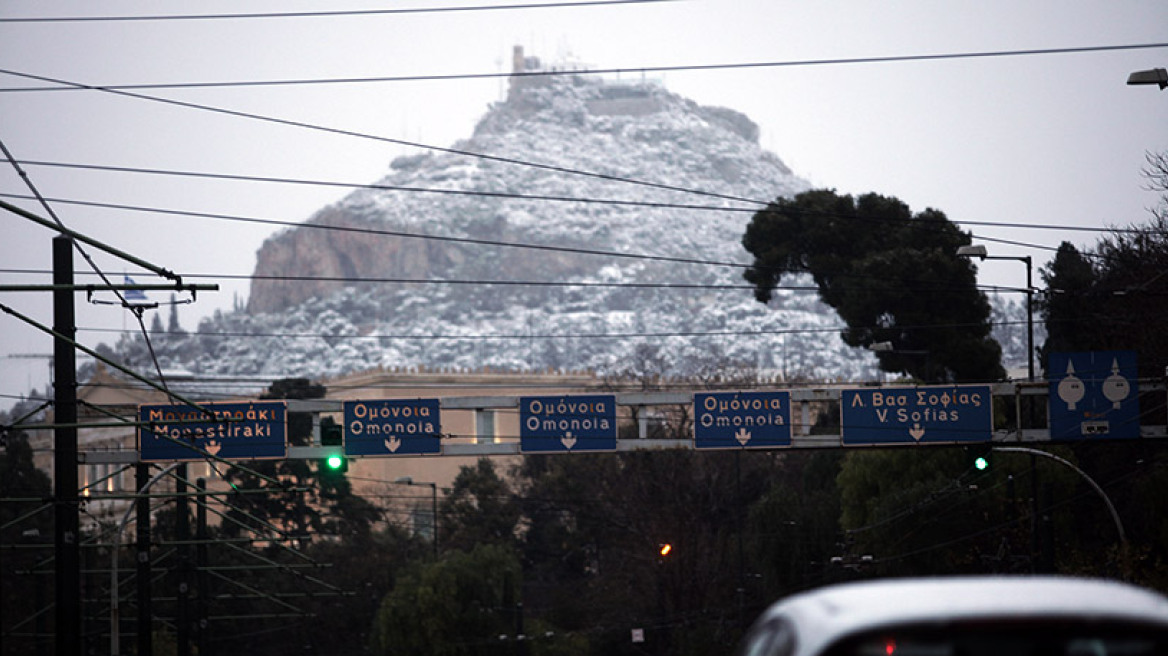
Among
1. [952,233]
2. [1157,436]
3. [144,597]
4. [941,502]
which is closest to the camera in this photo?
[144,597]

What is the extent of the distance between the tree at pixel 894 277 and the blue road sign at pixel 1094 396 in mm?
23896

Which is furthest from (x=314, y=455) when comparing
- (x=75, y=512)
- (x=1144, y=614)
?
(x=1144, y=614)

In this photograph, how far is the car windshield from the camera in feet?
16.6

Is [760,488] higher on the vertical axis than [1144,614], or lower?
lower

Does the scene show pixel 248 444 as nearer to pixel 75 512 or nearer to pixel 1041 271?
pixel 75 512

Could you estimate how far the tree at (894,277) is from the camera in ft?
206

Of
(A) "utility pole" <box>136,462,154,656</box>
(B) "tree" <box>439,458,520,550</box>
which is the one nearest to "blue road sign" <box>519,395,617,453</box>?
(A) "utility pole" <box>136,462,154,656</box>

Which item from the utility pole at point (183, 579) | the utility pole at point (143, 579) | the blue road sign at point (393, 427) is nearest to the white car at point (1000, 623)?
the utility pole at point (143, 579)

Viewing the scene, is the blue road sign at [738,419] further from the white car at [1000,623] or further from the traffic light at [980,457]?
the white car at [1000,623]

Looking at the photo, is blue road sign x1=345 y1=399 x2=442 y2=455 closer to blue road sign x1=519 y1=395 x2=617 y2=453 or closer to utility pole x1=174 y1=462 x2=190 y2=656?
blue road sign x1=519 y1=395 x2=617 y2=453

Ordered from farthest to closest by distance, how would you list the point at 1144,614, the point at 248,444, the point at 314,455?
the point at 248,444, the point at 314,455, the point at 1144,614

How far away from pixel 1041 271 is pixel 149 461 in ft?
154

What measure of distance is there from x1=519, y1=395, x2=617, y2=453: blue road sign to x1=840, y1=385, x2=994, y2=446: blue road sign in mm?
5759

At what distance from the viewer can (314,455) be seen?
1417 inches
